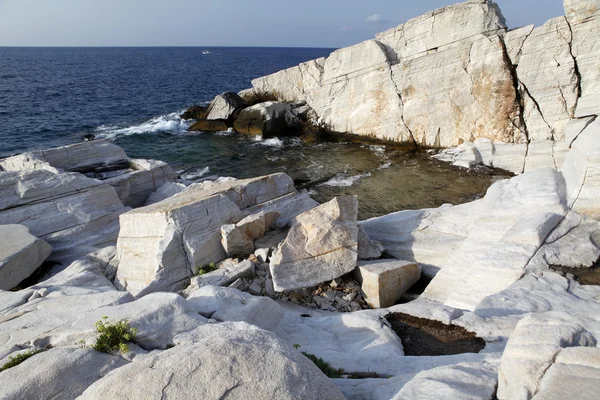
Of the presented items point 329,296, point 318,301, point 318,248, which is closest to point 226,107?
point 318,248

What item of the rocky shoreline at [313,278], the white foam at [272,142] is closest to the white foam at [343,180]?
the rocky shoreline at [313,278]

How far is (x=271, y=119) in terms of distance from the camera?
114 feet

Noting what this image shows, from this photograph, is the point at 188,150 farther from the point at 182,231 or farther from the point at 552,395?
the point at 552,395

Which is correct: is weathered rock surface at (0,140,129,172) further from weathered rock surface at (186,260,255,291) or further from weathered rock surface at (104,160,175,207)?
weathered rock surface at (186,260,255,291)

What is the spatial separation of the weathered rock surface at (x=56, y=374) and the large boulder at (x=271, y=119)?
2944cm

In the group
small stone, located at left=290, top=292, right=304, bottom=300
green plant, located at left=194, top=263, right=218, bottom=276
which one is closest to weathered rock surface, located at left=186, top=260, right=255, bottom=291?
green plant, located at left=194, top=263, right=218, bottom=276

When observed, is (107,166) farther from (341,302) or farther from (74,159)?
(341,302)

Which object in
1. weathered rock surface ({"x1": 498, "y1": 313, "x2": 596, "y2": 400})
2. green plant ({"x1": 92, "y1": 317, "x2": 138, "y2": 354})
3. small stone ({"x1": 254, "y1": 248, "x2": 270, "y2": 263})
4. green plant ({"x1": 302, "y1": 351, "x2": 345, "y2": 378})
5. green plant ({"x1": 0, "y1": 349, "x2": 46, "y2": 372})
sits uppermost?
weathered rock surface ({"x1": 498, "y1": 313, "x2": 596, "y2": 400})

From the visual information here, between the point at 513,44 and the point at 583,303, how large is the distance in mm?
19824

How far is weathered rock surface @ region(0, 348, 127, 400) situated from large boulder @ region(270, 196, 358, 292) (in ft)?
18.1

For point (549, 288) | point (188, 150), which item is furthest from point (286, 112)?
point (549, 288)

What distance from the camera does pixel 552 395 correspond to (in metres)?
4.57

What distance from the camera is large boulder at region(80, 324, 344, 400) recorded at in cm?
468

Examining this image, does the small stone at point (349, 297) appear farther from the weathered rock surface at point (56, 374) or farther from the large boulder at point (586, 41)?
the large boulder at point (586, 41)
